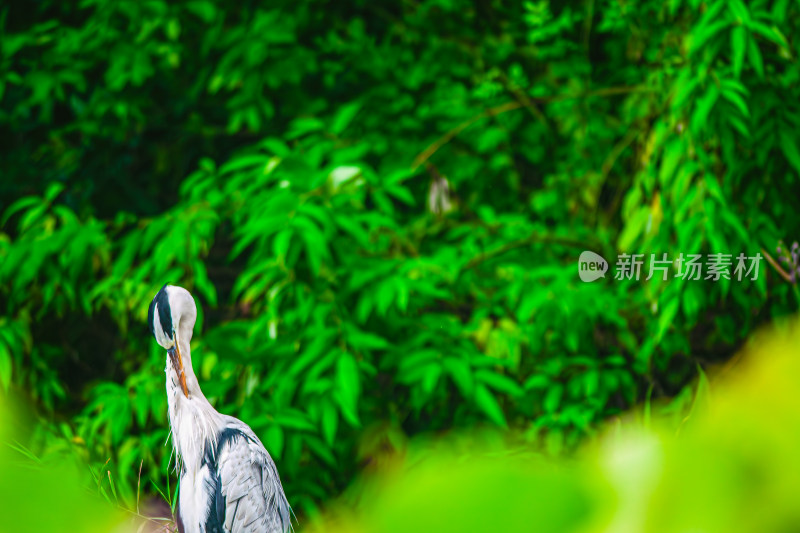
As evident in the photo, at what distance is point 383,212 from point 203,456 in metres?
0.96

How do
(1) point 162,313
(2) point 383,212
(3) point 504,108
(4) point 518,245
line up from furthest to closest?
1. (3) point 504,108
2. (4) point 518,245
3. (2) point 383,212
4. (1) point 162,313

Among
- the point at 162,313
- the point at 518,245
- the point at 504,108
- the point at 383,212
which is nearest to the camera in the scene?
the point at 162,313

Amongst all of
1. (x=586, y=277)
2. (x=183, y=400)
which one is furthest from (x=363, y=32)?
(x=183, y=400)

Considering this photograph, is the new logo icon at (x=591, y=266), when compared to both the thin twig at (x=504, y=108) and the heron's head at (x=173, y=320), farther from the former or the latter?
the heron's head at (x=173, y=320)

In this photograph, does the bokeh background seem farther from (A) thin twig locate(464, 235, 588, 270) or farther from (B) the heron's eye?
(B) the heron's eye

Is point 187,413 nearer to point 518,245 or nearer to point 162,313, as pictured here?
point 162,313

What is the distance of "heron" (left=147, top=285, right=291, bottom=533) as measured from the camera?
16.2 inches

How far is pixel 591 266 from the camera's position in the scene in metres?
1.50

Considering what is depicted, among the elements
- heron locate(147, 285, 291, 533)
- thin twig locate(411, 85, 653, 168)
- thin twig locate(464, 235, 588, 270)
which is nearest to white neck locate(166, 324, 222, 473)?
heron locate(147, 285, 291, 533)

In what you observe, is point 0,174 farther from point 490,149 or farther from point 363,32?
point 490,149

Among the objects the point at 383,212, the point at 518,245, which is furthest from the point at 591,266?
the point at 383,212

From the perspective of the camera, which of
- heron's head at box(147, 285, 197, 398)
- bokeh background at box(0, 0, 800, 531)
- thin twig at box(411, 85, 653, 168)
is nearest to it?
heron's head at box(147, 285, 197, 398)

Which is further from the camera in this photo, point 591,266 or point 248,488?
point 591,266

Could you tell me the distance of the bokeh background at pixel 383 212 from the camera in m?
1.18
